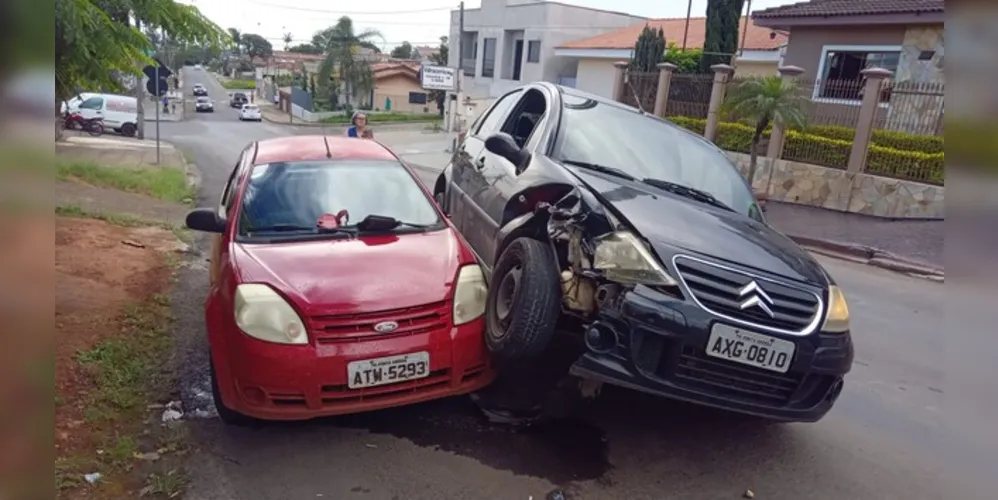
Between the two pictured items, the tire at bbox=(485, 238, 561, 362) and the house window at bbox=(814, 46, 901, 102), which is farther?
the house window at bbox=(814, 46, 901, 102)

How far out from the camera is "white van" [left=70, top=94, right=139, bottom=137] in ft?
90.5

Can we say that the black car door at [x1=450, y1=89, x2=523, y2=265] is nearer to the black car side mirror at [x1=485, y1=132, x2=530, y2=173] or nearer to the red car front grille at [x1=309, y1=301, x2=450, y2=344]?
the black car side mirror at [x1=485, y1=132, x2=530, y2=173]

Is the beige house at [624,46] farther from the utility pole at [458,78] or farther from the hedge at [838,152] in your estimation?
the hedge at [838,152]

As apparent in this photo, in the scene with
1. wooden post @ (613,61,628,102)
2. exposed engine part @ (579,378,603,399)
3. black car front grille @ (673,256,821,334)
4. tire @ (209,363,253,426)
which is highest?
wooden post @ (613,61,628,102)

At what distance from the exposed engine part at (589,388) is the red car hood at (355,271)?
98cm

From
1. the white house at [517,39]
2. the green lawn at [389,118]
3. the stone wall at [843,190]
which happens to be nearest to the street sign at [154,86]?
the stone wall at [843,190]

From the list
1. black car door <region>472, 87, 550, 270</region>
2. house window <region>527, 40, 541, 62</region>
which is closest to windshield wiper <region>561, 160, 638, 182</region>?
black car door <region>472, 87, 550, 270</region>

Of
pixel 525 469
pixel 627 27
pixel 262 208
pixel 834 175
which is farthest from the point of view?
pixel 627 27

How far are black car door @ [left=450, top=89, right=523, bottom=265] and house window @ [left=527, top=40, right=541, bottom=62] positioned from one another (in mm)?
27283

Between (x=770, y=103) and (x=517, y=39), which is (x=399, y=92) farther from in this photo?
(x=770, y=103)
